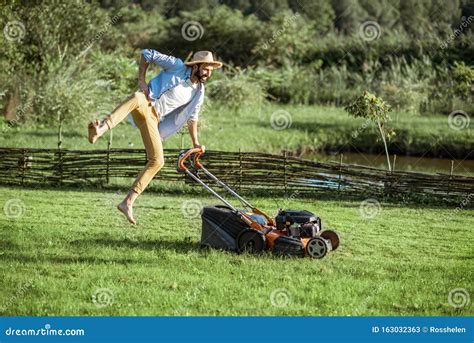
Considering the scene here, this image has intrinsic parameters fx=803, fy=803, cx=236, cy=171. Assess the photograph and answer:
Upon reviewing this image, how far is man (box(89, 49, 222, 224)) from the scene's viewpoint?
6.07 m

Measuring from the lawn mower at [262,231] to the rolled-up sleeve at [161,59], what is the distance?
27.5 inches

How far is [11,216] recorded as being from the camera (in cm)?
857

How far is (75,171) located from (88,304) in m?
6.69

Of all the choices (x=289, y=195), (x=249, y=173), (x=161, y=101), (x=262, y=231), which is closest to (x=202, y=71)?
(x=161, y=101)

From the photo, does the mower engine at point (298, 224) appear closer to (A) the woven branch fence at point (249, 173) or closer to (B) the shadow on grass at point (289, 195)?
(B) the shadow on grass at point (289, 195)

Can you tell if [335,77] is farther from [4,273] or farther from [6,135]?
[4,273]

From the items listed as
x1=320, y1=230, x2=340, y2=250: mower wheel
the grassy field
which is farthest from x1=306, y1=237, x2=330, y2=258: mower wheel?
the grassy field

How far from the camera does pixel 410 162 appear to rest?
15.5m

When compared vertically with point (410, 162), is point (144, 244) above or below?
below

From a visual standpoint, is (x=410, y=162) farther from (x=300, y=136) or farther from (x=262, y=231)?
(x=262, y=231)

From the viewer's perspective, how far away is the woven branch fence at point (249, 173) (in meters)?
10.9

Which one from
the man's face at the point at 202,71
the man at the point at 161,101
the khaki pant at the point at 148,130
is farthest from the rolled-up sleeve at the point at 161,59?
the khaki pant at the point at 148,130

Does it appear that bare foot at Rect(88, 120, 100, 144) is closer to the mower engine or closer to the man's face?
Answer: the man's face

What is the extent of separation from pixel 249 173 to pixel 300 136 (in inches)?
223
